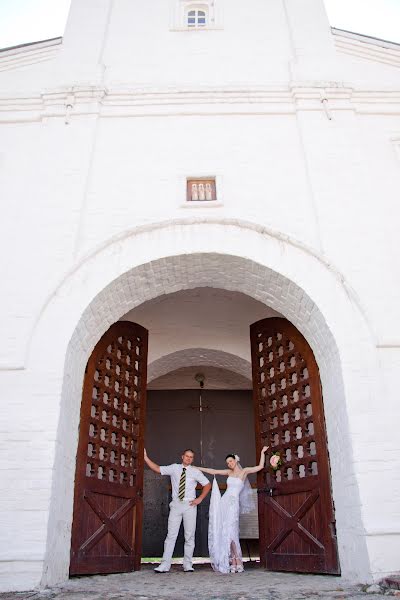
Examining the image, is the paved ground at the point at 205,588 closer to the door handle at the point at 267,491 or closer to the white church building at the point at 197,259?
the white church building at the point at 197,259

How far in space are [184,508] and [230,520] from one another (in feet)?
1.70

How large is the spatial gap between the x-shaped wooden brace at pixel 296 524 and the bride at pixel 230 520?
0.39 meters

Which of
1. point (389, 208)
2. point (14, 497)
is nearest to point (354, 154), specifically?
point (389, 208)

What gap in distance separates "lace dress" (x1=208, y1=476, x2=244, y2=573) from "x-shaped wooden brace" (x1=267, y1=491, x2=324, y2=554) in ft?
1.32

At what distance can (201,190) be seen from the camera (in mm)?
5863

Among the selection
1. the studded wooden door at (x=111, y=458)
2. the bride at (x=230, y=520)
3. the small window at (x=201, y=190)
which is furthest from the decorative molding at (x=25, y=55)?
the bride at (x=230, y=520)

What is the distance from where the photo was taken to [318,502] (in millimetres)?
5094

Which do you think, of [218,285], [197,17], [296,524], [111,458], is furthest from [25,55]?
[296,524]

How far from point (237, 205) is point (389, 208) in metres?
1.67

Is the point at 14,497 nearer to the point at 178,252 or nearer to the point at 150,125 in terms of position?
the point at 178,252

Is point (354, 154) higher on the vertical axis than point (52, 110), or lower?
lower

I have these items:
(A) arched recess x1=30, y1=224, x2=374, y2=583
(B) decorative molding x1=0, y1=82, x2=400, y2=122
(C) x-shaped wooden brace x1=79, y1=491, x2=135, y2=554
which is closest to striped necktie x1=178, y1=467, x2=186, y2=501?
(C) x-shaped wooden brace x1=79, y1=491, x2=135, y2=554

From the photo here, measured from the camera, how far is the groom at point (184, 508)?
5.63 meters

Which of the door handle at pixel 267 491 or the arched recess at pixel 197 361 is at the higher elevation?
the arched recess at pixel 197 361
